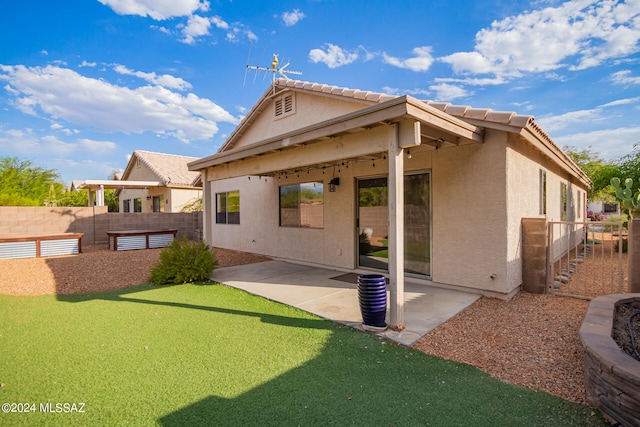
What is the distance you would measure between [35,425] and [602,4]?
12500 millimetres

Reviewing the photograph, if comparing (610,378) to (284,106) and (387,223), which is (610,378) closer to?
(387,223)

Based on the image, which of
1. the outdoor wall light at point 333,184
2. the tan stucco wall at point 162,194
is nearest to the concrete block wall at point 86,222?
the tan stucco wall at point 162,194

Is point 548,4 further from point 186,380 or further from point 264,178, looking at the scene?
point 186,380

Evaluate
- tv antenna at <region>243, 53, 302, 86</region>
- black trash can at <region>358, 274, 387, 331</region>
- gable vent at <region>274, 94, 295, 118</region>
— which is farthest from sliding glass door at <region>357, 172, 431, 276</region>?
tv antenna at <region>243, 53, 302, 86</region>

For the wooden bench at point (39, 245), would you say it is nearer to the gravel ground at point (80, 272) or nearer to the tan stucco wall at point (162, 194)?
the gravel ground at point (80, 272)

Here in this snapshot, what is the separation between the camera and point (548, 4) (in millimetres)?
7926

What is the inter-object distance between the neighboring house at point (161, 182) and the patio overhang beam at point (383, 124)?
38.2 ft

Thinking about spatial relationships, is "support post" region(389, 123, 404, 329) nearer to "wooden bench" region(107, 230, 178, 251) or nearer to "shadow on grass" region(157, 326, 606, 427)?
"shadow on grass" region(157, 326, 606, 427)

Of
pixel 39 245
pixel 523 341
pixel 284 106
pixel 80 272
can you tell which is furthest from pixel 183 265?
pixel 39 245

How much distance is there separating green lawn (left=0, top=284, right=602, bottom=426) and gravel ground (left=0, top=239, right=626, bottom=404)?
31 cm

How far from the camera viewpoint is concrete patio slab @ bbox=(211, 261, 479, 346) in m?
4.80

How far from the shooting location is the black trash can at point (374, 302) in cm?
447

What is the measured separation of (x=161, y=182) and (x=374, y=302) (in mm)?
16767

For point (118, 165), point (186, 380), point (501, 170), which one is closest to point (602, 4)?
point (501, 170)
